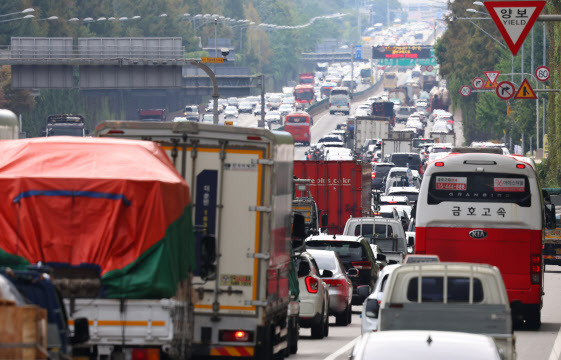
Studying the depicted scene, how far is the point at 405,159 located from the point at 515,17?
175ft

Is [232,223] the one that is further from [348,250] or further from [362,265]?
[348,250]

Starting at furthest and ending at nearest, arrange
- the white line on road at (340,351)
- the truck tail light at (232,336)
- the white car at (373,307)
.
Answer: the white line on road at (340,351) < the truck tail light at (232,336) < the white car at (373,307)

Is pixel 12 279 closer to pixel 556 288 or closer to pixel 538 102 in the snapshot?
pixel 556 288

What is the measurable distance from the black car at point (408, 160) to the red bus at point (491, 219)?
175ft

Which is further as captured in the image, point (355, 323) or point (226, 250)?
point (355, 323)

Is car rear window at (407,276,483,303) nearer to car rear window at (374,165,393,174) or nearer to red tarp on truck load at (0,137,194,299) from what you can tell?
red tarp on truck load at (0,137,194,299)

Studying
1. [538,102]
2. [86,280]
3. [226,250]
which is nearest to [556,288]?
[226,250]

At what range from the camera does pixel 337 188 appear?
1763 inches

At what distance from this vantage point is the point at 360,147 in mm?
104375

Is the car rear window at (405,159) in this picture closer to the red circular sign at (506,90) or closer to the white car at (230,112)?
the red circular sign at (506,90)

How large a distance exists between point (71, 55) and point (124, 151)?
78452mm

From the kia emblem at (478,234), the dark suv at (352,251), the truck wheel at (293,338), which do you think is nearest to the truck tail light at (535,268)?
the kia emblem at (478,234)

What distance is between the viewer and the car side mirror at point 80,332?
33.5 ft

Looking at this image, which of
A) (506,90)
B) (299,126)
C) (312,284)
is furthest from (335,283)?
(299,126)
